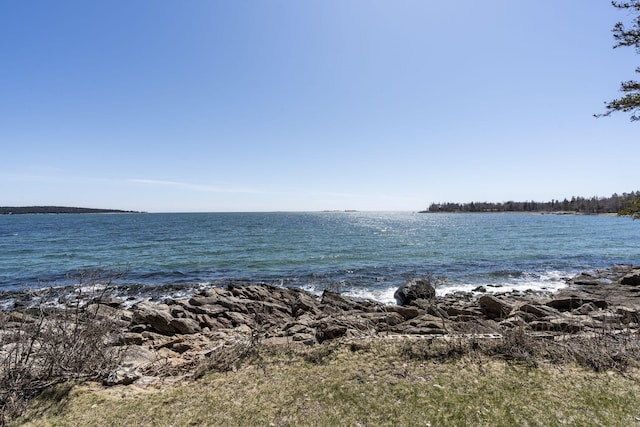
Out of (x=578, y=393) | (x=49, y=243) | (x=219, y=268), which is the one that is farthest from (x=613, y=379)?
(x=49, y=243)

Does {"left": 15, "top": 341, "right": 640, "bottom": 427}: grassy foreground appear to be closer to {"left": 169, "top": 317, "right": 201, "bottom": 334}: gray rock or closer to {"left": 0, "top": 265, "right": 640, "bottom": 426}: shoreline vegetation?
{"left": 0, "top": 265, "right": 640, "bottom": 426}: shoreline vegetation

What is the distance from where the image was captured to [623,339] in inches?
238

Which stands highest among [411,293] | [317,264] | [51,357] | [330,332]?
[51,357]

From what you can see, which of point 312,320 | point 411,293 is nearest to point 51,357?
point 312,320

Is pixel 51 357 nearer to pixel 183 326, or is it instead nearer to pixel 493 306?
pixel 183 326

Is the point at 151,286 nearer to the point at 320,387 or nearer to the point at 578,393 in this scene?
the point at 320,387

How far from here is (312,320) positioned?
9867mm

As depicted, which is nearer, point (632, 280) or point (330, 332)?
point (330, 332)

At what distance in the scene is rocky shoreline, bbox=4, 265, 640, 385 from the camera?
21.9ft

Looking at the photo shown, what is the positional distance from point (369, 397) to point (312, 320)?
540 cm

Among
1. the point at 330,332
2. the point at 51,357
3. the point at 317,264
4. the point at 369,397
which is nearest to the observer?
the point at 369,397

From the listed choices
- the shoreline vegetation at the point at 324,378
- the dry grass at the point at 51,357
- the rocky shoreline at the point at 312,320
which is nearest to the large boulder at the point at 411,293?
the rocky shoreline at the point at 312,320

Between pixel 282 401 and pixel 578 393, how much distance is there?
173 inches

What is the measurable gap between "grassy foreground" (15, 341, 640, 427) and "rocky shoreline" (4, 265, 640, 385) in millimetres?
847
